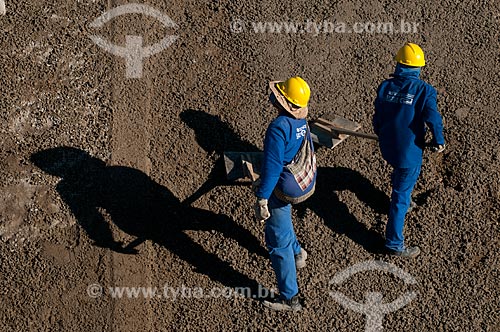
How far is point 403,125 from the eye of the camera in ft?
24.5

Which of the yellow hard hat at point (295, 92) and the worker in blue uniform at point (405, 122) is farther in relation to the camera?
the worker in blue uniform at point (405, 122)

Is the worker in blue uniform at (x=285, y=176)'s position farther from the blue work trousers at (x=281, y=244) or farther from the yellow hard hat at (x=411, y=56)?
the yellow hard hat at (x=411, y=56)

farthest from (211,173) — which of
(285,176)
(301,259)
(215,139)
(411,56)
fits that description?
(411,56)

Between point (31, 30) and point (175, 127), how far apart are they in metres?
2.25

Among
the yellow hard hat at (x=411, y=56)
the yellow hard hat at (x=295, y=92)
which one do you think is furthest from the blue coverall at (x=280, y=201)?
the yellow hard hat at (x=411, y=56)

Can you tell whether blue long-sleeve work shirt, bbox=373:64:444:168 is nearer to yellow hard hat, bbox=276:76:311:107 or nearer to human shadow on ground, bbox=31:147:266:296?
yellow hard hat, bbox=276:76:311:107

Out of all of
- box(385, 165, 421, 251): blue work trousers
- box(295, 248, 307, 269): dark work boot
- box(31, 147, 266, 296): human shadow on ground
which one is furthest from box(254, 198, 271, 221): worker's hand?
box(385, 165, 421, 251): blue work trousers

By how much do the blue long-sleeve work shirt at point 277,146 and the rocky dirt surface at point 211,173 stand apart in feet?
4.69

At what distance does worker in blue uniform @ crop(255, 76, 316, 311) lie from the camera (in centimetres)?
677

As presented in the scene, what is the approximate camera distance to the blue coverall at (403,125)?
7.38m

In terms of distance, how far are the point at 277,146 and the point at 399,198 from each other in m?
1.76

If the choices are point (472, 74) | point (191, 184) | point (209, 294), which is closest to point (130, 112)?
point (191, 184)

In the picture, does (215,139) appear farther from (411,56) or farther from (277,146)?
(411,56)

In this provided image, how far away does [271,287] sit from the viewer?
7887 millimetres
